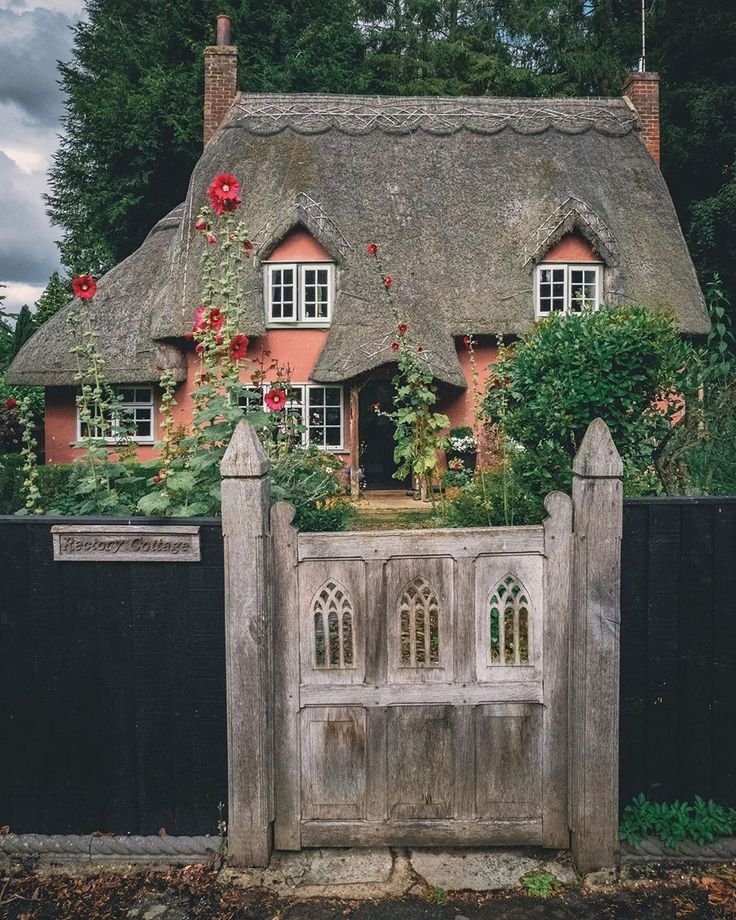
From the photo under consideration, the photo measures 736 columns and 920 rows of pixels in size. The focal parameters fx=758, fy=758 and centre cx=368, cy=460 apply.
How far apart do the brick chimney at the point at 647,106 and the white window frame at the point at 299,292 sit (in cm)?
850

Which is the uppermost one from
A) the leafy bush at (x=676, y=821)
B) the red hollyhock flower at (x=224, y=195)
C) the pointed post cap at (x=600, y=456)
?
the red hollyhock flower at (x=224, y=195)

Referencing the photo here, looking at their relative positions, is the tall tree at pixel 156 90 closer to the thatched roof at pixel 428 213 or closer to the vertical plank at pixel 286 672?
the thatched roof at pixel 428 213

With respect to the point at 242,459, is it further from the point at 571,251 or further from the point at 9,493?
the point at 571,251

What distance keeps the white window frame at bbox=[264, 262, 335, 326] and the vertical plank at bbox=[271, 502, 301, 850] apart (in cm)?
1226

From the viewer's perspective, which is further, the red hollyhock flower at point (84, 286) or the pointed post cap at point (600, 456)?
the red hollyhock flower at point (84, 286)

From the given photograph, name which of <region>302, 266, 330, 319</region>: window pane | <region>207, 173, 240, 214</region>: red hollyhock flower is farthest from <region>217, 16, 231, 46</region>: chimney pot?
<region>207, 173, 240, 214</region>: red hollyhock flower

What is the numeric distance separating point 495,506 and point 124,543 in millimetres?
4187

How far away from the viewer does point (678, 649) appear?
349 cm

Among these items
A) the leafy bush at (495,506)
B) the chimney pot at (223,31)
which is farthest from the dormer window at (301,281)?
the leafy bush at (495,506)

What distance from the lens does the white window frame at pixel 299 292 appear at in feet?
50.0

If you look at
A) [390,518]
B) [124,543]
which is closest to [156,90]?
[390,518]

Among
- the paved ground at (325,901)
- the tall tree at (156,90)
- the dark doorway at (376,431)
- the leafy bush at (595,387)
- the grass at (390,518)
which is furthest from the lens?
the tall tree at (156,90)

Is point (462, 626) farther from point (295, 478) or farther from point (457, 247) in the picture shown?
point (457, 247)

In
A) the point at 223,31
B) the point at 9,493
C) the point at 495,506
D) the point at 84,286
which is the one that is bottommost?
the point at 495,506
